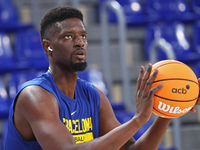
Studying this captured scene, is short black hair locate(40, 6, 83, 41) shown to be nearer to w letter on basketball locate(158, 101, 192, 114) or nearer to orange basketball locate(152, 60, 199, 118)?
orange basketball locate(152, 60, 199, 118)

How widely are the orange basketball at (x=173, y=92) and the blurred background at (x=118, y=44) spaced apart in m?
2.28

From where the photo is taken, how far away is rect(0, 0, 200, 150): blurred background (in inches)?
207

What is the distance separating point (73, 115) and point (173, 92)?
68 centimetres

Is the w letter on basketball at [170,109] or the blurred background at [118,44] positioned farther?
the blurred background at [118,44]

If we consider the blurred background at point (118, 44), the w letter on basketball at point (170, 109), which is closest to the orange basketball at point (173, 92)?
the w letter on basketball at point (170, 109)

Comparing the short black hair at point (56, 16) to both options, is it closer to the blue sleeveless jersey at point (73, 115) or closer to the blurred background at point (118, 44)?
the blue sleeveless jersey at point (73, 115)

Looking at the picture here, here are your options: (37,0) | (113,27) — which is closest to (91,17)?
(113,27)

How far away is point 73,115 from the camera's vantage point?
2.57m

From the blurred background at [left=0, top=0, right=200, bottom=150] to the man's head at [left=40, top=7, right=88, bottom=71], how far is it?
2303 mm

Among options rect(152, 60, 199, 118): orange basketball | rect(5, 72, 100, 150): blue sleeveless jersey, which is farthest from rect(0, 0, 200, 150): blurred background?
rect(152, 60, 199, 118): orange basketball

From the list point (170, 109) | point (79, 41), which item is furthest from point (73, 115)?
point (170, 109)

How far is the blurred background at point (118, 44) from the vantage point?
5262 mm

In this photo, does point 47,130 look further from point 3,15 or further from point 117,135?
point 3,15

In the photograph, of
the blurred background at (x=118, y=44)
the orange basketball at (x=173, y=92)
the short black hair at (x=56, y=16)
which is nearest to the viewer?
the orange basketball at (x=173, y=92)
